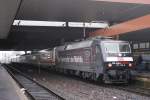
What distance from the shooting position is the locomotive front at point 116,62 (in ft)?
76.3

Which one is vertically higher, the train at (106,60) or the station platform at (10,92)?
the train at (106,60)

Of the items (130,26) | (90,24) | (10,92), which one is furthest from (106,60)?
(90,24)

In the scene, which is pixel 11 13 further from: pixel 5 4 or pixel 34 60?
pixel 34 60

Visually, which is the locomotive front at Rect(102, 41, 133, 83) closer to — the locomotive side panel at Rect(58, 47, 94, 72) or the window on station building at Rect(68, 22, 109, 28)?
the locomotive side panel at Rect(58, 47, 94, 72)

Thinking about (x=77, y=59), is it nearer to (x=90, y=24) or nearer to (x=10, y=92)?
(x=10, y=92)

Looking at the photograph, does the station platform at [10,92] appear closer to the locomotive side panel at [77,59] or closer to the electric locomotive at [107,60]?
the electric locomotive at [107,60]

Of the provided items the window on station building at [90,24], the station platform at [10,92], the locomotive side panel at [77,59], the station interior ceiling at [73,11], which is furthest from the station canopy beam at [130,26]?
the station platform at [10,92]

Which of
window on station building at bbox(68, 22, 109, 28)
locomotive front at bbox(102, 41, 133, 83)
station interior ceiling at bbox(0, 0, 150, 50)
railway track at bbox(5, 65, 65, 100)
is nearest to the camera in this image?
railway track at bbox(5, 65, 65, 100)

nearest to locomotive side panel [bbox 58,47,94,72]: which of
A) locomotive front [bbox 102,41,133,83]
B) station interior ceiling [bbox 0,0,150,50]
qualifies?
locomotive front [bbox 102,41,133,83]

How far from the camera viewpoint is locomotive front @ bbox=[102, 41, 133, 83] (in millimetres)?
23266

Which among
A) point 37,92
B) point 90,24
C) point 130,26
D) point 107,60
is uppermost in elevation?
point 90,24

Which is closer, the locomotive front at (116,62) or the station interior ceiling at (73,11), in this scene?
the locomotive front at (116,62)

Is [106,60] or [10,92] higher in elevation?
[106,60]

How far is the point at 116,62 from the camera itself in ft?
76.7
